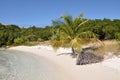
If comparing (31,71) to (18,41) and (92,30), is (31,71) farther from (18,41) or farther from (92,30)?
(18,41)

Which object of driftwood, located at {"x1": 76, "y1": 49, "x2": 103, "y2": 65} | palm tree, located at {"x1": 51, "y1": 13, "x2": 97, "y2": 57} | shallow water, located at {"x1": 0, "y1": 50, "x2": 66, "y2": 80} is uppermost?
palm tree, located at {"x1": 51, "y1": 13, "x2": 97, "y2": 57}

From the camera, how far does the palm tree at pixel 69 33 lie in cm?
2253

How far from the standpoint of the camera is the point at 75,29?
23266 millimetres

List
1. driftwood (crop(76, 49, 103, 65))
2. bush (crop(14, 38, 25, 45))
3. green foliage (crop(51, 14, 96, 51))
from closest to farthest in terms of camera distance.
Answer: driftwood (crop(76, 49, 103, 65)) < green foliage (crop(51, 14, 96, 51)) < bush (crop(14, 38, 25, 45))

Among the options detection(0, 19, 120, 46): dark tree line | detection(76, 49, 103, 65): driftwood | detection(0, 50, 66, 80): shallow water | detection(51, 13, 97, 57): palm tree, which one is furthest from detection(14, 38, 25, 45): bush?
detection(76, 49, 103, 65): driftwood

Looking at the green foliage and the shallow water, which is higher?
the green foliage

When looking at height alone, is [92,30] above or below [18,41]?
above

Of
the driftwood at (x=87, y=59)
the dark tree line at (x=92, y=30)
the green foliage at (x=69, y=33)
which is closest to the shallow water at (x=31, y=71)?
the driftwood at (x=87, y=59)

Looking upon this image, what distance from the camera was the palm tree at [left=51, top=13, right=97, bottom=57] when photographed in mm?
22531

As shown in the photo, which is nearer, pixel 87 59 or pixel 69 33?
pixel 87 59

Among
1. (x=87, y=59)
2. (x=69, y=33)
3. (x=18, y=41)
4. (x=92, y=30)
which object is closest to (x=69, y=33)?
(x=69, y=33)

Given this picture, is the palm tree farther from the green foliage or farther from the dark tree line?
the dark tree line

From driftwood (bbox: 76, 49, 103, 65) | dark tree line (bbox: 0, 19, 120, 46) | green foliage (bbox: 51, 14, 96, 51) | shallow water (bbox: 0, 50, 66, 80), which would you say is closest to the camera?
shallow water (bbox: 0, 50, 66, 80)

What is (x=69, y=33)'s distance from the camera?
23047mm
